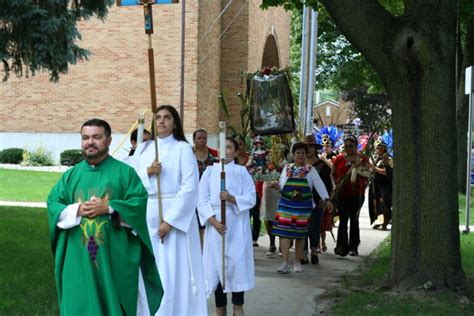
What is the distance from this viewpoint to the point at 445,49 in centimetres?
959

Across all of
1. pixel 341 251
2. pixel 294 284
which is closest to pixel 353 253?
pixel 341 251

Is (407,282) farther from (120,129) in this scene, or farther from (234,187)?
(120,129)

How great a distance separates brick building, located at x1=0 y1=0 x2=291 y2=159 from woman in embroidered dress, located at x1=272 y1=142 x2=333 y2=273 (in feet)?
62.3

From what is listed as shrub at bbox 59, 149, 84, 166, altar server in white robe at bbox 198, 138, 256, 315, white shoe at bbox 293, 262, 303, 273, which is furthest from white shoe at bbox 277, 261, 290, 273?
shrub at bbox 59, 149, 84, 166

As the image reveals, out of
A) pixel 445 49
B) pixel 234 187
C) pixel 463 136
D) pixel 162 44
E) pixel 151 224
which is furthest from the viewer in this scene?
pixel 162 44

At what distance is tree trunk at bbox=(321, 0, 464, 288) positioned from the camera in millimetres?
9570

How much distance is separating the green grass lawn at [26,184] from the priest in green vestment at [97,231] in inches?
629

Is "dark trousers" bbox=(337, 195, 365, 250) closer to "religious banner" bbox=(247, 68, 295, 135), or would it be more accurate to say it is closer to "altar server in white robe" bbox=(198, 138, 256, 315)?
"religious banner" bbox=(247, 68, 295, 135)

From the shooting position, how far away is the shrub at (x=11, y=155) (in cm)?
3281

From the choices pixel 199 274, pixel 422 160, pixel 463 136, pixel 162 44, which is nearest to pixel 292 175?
pixel 422 160

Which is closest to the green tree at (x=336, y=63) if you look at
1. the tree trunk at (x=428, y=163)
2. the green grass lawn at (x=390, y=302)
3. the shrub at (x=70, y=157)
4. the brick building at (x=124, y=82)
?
the brick building at (x=124, y=82)

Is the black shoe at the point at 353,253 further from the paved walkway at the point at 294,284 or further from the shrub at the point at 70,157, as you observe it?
the shrub at the point at 70,157

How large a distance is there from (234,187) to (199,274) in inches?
58.5

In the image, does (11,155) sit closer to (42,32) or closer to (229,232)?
(42,32)
